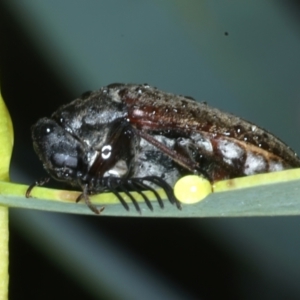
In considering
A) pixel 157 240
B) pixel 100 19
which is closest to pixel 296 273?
pixel 157 240

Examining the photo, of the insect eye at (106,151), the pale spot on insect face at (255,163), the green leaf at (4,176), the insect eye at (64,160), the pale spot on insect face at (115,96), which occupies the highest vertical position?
the pale spot on insect face at (115,96)

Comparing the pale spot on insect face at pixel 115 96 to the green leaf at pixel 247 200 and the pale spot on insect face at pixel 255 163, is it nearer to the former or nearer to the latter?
the pale spot on insect face at pixel 255 163

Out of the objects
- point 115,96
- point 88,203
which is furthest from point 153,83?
point 88,203

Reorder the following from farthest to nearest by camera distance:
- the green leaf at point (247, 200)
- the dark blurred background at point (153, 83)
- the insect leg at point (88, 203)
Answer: the dark blurred background at point (153, 83) < the insect leg at point (88, 203) < the green leaf at point (247, 200)

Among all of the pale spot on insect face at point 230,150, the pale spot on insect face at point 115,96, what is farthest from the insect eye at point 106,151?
the pale spot on insect face at point 230,150

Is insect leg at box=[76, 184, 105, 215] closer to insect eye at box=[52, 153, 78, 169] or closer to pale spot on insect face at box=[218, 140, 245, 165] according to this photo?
insect eye at box=[52, 153, 78, 169]

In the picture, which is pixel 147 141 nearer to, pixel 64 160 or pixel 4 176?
pixel 64 160

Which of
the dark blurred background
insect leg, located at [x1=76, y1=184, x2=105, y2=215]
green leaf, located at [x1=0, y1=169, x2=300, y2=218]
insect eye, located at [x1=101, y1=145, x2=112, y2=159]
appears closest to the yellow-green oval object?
green leaf, located at [x1=0, y1=169, x2=300, y2=218]
